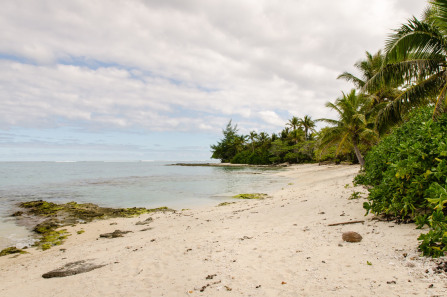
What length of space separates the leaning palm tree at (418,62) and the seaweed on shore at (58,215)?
460 inches

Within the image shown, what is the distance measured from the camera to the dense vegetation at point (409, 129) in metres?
3.71

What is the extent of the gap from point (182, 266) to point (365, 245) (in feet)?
10.6

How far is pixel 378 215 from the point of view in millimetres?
5691

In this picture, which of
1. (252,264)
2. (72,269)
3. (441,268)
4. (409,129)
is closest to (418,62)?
(409,129)

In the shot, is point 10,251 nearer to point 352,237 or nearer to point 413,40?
point 352,237

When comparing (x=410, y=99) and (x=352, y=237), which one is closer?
(x=352, y=237)

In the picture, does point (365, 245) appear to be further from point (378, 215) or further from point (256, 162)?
point (256, 162)

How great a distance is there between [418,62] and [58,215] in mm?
17366

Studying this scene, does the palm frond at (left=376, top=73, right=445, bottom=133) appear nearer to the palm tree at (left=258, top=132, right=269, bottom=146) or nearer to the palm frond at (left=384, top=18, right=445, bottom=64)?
the palm frond at (left=384, top=18, right=445, bottom=64)

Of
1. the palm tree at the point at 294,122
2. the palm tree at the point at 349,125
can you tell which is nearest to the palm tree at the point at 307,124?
the palm tree at the point at 294,122

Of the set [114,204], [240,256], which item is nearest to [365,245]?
[240,256]

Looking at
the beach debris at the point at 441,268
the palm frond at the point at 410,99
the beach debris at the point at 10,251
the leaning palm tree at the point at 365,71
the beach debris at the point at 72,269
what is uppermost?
the leaning palm tree at the point at 365,71

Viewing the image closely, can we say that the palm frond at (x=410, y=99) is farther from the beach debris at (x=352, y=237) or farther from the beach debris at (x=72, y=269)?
the beach debris at (x=72, y=269)

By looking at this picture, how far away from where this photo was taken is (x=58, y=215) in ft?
42.4
